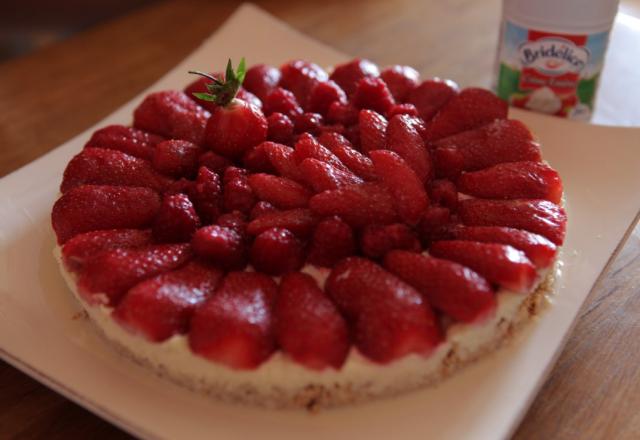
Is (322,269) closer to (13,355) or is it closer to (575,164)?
(13,355)

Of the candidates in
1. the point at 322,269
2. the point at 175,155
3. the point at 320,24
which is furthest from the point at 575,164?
the point at 320,24

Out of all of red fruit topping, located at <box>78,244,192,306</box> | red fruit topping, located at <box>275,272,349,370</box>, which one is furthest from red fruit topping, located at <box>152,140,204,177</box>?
red fruit topping, located at <box>275,272,349,370</box>

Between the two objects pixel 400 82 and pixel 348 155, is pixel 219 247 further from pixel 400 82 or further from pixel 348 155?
pixel 400 82

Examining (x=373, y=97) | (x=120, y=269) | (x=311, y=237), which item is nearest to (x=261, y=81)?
(x=373, y=97)

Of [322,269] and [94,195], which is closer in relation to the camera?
[322,269]

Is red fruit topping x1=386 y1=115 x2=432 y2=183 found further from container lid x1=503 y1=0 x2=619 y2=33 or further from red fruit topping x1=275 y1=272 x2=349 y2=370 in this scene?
container lid x1=503 y1=0 x2=619 y2=33
